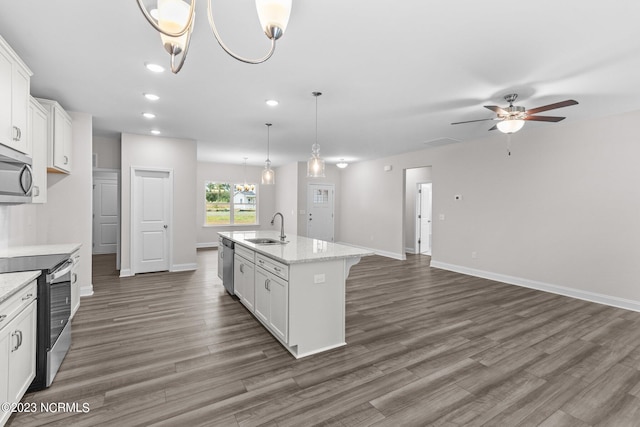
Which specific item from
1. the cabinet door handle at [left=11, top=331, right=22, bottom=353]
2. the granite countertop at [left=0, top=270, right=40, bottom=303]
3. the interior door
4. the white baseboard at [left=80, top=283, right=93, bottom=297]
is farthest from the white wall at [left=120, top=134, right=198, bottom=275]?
the interior door

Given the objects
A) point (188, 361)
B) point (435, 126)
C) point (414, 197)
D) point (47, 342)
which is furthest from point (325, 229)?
point (47, 342)

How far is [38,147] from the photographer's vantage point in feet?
10.7

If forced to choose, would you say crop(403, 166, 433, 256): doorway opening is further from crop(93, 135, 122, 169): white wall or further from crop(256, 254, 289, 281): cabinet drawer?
crop(93, 135, 122, 169): white wall

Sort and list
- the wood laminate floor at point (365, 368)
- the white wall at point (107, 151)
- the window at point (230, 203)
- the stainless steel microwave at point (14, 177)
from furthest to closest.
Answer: the window at point (230, 203) → the white wall at point (107, 151) → the stainless steel microwave at point (14, 177) → the wood laminate floor at point (365, 368)

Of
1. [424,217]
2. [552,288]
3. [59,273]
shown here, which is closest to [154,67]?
[59,273]

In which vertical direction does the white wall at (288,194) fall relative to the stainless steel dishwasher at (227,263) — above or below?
above

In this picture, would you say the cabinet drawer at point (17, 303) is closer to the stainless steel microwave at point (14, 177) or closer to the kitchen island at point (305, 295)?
the stainless steel microwave at point (14, 177)

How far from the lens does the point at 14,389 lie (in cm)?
182

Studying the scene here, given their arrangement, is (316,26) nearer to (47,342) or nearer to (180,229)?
(47,342)

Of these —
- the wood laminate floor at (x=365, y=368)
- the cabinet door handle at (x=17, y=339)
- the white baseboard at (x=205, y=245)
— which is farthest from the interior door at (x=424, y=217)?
the cabinet door handle at (x=17, y=339)

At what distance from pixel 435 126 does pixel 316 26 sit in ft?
10.8

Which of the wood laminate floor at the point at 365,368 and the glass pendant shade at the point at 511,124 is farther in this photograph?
the glass pendant shade at the point at 511,124

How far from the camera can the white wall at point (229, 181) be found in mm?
9164

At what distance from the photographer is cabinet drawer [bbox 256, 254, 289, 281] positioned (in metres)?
2.71
